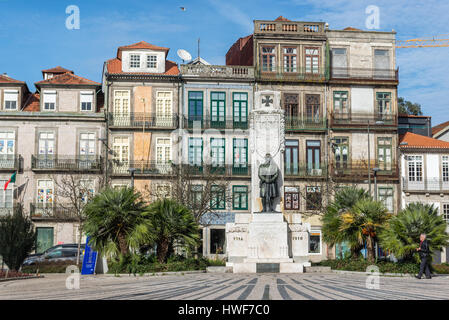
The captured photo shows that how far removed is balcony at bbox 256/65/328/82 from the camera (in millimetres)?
52500

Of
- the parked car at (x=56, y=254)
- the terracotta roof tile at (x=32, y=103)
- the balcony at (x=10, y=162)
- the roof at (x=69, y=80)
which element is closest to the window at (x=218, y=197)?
the parked car at (x=56, y=254)

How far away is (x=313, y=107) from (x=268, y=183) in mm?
A: 26715

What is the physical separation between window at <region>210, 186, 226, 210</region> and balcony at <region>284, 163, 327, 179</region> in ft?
18.6

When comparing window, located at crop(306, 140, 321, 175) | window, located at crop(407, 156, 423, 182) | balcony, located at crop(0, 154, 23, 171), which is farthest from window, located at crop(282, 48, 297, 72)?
balcony, located at crop(0, 154, 23, 171)

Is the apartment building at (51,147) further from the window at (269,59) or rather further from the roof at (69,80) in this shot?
the window at (269,59)

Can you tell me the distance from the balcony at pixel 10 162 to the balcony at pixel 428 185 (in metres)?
31.1

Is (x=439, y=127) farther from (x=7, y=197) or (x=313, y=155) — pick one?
(x=7, y=197)

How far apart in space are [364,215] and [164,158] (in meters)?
27.3

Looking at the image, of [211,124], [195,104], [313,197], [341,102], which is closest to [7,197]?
[195,104]

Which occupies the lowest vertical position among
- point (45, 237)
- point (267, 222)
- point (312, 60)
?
point (45, 237)

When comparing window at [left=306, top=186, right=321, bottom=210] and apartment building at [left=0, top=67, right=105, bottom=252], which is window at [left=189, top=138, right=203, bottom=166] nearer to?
apartment building at [left=0, top=67, right=105, bottom=252]

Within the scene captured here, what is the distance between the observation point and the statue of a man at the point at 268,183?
27688 millimetres

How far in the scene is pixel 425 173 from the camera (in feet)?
172

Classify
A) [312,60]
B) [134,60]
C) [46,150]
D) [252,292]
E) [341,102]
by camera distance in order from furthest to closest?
[341,102] < [312,60] < [134,60] < [46,150] < [252,292]
